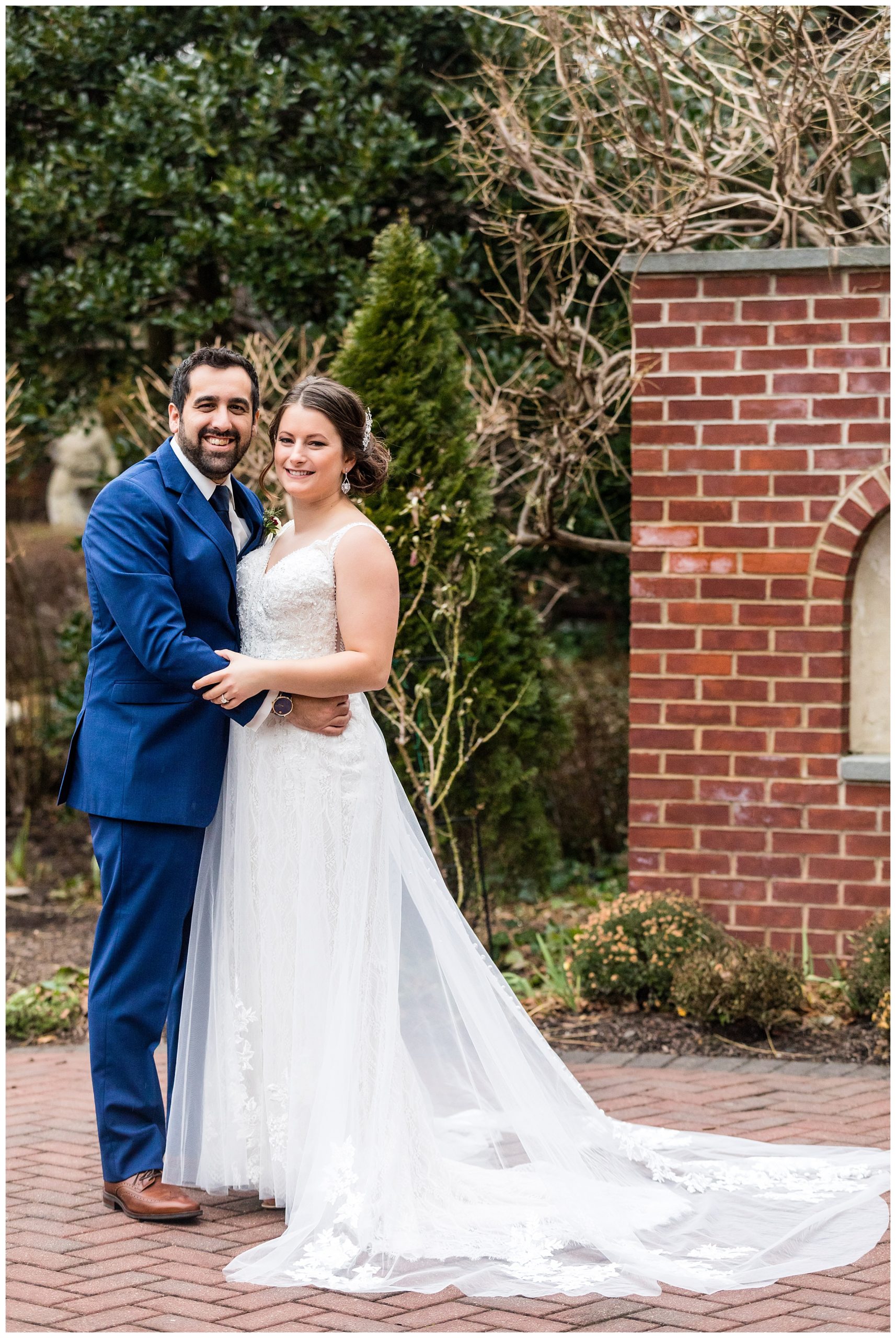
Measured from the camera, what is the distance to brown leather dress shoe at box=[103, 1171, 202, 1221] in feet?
11.5

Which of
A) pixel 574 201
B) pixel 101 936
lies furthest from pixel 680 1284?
pixel 574 201

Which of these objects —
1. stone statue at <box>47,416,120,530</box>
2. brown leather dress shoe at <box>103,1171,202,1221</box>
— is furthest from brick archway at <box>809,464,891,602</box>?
stone statue at <box>47,416,120,530</box>

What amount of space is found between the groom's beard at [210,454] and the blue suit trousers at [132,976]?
0.91 m

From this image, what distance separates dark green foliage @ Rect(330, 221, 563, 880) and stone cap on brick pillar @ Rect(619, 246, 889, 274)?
3.06 ft

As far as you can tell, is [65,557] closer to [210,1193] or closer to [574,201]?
[574,201]

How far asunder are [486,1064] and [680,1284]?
2.48ft

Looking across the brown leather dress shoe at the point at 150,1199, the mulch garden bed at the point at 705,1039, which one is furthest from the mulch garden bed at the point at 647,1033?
the brown leather dress shoe at the point at 150,1199

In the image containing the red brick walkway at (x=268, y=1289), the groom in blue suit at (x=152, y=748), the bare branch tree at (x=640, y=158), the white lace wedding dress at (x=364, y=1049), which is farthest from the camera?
the bare branch tree at (x=640, y=158)

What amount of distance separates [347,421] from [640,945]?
2.52 m

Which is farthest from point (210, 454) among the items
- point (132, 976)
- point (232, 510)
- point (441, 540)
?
point (441, 540)

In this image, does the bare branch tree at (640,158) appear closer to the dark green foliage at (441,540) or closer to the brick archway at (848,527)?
the dark green foliage at (441,540)

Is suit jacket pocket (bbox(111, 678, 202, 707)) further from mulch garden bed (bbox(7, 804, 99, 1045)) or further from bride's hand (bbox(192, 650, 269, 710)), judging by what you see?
mulch garden bed (bbox(7, 804, 99, 1045))

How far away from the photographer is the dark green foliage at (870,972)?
5.02 m

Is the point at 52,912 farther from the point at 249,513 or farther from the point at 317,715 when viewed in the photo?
the point at 317,715
